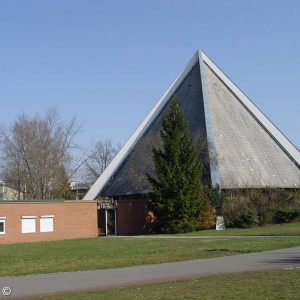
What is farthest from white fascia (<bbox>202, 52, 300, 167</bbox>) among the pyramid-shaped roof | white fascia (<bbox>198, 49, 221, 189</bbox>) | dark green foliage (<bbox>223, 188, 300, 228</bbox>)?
dark green foliage (<bbox>223, 188, 300, 228</bbox>)

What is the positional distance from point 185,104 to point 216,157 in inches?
387

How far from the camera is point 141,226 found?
36.3 metres

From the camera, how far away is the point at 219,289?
27.6 feet

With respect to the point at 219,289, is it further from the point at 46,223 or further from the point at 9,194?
the point at 9,194

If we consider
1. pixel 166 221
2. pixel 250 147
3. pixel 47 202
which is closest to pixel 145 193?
pixel 166 221

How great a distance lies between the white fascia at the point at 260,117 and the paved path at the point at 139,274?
28.4 meters

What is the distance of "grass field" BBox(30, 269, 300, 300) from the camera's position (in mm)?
7844

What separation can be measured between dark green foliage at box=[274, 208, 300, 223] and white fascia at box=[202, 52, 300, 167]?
7415 millimetres

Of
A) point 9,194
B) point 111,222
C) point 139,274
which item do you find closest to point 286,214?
point 111,222

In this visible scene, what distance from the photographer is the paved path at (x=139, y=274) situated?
10.0 m

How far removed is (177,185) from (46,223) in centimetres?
941

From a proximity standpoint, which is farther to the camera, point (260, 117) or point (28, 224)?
point (260, 117)

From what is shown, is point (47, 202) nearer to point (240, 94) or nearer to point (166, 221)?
point (166, 221)

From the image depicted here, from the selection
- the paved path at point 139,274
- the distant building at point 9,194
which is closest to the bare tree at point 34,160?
the distant building at point 9,194
